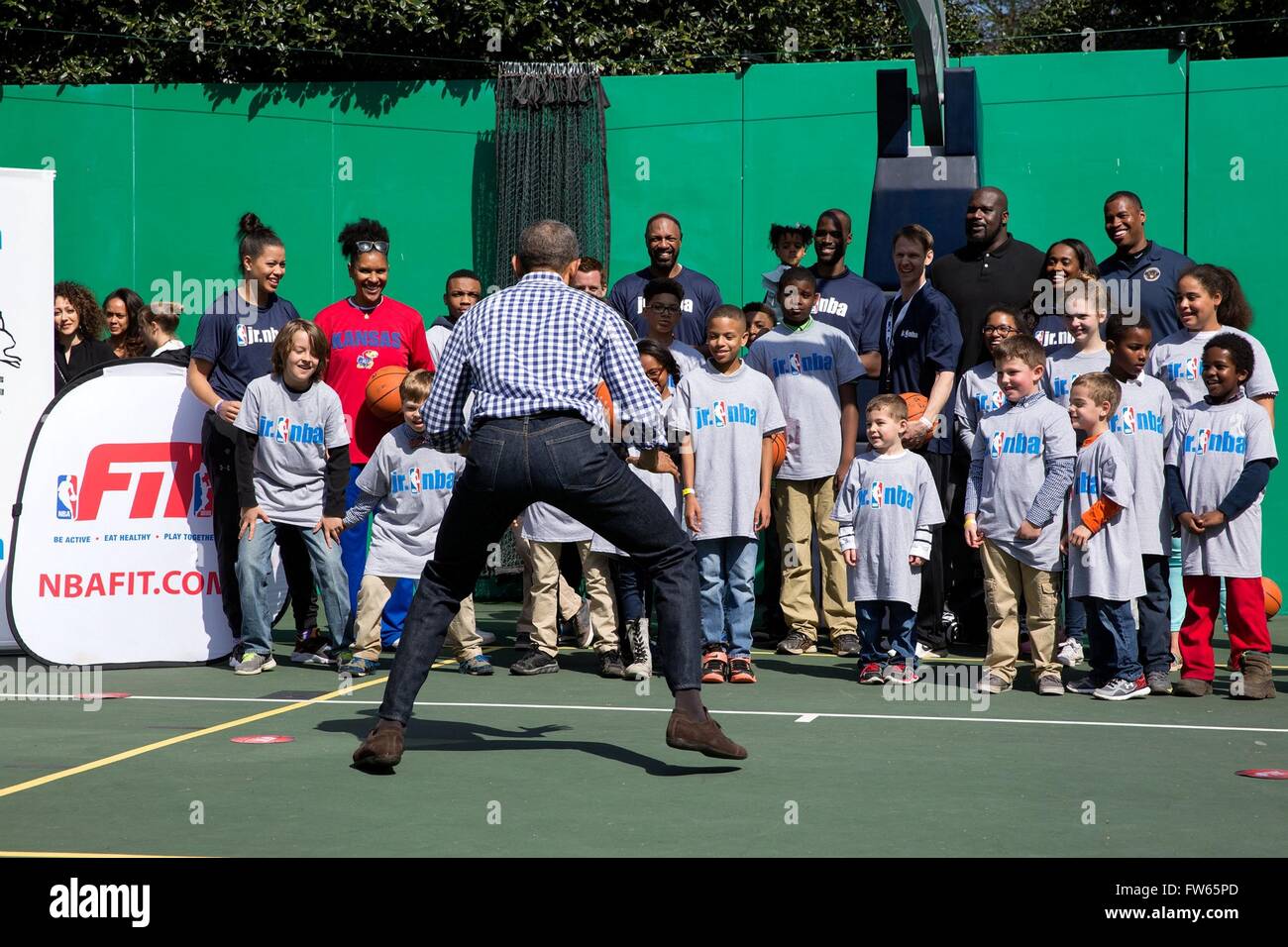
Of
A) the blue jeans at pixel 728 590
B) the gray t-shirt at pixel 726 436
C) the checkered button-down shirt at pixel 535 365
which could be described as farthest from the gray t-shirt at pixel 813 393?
the checkered button-down shirt at pixel 535 365

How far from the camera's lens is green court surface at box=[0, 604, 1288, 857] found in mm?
4855

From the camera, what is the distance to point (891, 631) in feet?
28.0

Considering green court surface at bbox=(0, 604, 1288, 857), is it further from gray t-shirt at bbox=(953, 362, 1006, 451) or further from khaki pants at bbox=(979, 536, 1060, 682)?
gray t-shirt at bbox=(953, 362, 1006, 451)

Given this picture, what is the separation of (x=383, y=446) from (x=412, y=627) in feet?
9.50

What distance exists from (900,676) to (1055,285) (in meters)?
2.48

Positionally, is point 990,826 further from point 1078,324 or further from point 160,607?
point 160,607

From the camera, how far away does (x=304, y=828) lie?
498 centimetres

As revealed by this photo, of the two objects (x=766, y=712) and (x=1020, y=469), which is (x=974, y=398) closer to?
(x=1020, y=469)

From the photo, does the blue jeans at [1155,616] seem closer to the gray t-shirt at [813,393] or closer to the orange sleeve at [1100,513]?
the orange sleeve at [1100,513]

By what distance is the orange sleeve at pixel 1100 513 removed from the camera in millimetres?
7844

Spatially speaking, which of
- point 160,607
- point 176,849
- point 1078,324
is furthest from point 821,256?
point 176,849

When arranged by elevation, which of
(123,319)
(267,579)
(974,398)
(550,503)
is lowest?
(267,579)

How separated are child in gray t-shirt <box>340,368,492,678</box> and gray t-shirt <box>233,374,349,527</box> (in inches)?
10.1

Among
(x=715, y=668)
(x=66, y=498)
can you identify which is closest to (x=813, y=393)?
(x=715, y=668)
